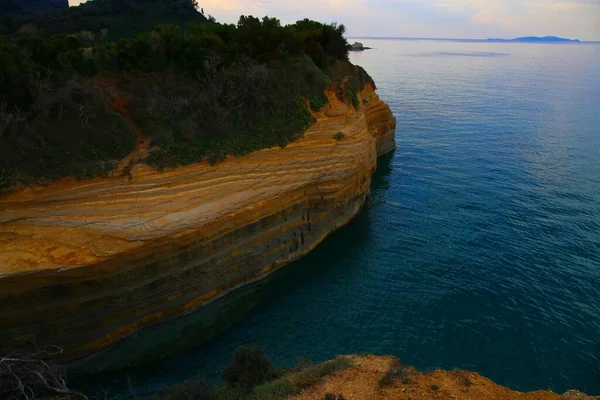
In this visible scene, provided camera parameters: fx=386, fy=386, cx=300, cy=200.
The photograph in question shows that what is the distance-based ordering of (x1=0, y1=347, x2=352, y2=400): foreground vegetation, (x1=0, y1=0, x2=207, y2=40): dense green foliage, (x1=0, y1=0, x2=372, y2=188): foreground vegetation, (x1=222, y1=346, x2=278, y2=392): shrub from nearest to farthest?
1. (x1=0, y1=347, x2=352, y2=400): foreground vegetation
2. (x1=222, y1=346, x2=278, y2=392): shrub
3. (x1=0, y1=0, x2=372, y2=188): foreground vegetation
4. (x1=0, y1=0, x2=207, y2=40): dense green foliage

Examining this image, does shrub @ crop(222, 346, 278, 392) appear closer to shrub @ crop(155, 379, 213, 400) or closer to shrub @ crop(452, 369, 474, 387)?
shrub @ crop(155, 379, 213, 400)

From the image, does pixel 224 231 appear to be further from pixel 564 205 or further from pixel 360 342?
pixel 564 205

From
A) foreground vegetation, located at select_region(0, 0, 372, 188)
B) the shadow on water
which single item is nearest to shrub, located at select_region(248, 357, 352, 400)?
the shadow on water

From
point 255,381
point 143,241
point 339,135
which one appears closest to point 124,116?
point 143,241

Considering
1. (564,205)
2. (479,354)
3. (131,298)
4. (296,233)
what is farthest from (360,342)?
(564,205)

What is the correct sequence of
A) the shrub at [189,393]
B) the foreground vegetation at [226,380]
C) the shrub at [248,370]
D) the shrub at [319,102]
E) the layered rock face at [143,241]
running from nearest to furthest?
the shrub at [189,393]
the foreground vegetation at [226,380]
the shrub at [248,370]
the layered rock face at [143,241]
the shrub at [319,102]

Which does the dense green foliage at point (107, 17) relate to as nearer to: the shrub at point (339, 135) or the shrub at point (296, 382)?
the shrub at point (339, 135)

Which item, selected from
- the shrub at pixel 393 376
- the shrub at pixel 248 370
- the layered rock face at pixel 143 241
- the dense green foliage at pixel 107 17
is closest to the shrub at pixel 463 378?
the shrub at pixel 393 376
